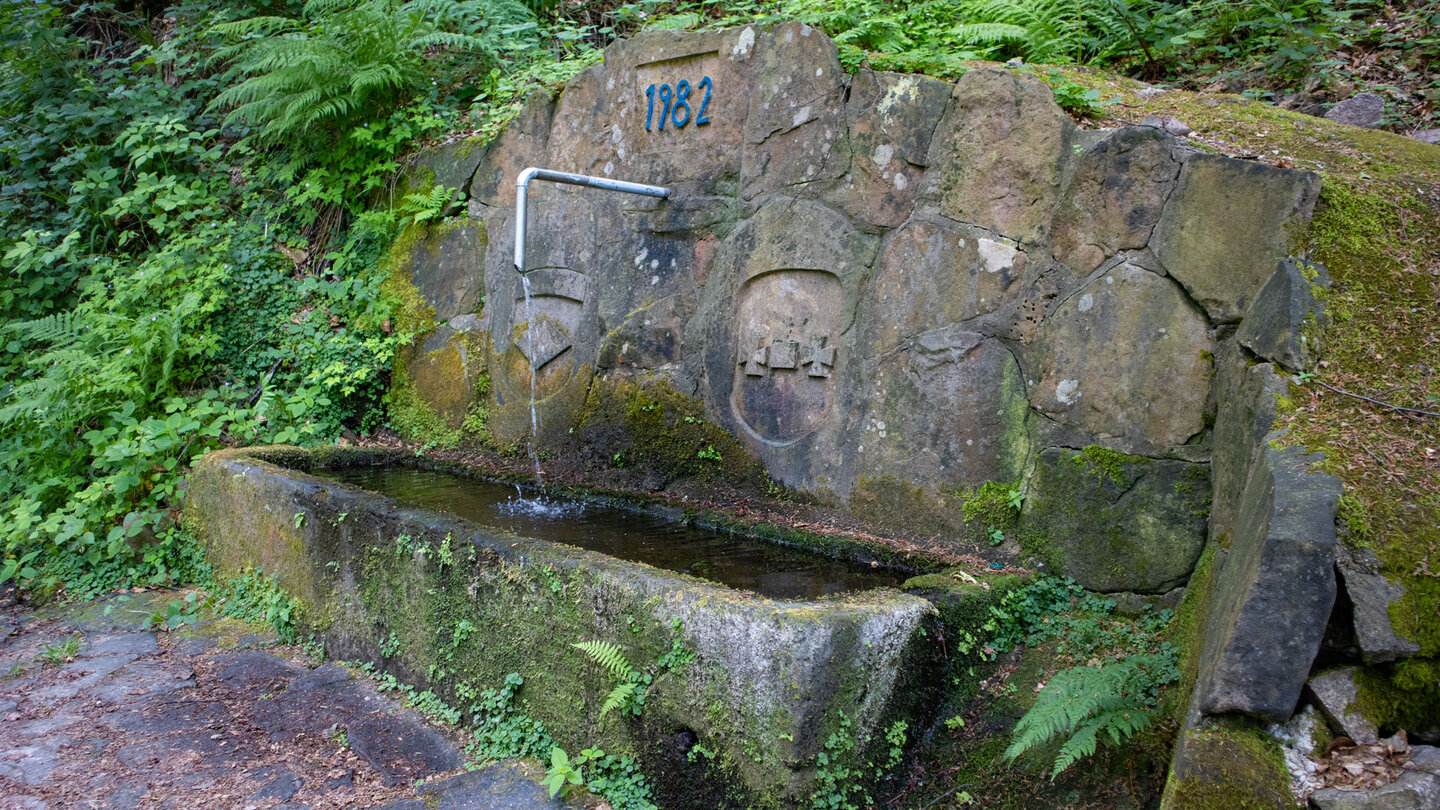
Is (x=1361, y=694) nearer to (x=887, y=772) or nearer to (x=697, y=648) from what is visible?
(x=887, y=772)

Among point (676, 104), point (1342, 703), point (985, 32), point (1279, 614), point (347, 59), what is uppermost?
point (347, 59)

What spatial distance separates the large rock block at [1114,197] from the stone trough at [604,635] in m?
1.41

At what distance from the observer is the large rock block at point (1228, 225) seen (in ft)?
8.32

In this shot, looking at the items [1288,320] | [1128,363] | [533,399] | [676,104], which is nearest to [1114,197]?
[1128,363]

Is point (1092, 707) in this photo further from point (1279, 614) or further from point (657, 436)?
point (657, 436)

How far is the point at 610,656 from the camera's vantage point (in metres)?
2.57

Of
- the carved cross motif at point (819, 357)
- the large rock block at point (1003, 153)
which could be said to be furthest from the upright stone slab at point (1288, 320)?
the carved cross motif at point (819, 357)

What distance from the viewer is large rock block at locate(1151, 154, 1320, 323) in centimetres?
254

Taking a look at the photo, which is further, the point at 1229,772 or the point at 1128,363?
the point at 1128,363

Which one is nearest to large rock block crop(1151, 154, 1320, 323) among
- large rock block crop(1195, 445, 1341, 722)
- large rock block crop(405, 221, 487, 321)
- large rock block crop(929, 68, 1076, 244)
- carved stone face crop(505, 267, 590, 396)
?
large rock block crop(929, 68, 1076, 244)

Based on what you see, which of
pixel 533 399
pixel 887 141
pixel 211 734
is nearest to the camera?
pixel 211 734

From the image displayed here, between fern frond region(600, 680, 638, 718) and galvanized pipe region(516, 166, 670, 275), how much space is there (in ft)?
6.62

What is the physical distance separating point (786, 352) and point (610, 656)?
1628mm

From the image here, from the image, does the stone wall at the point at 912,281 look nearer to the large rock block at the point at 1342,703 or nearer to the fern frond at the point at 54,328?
the large rock block at the point at 1342,703
